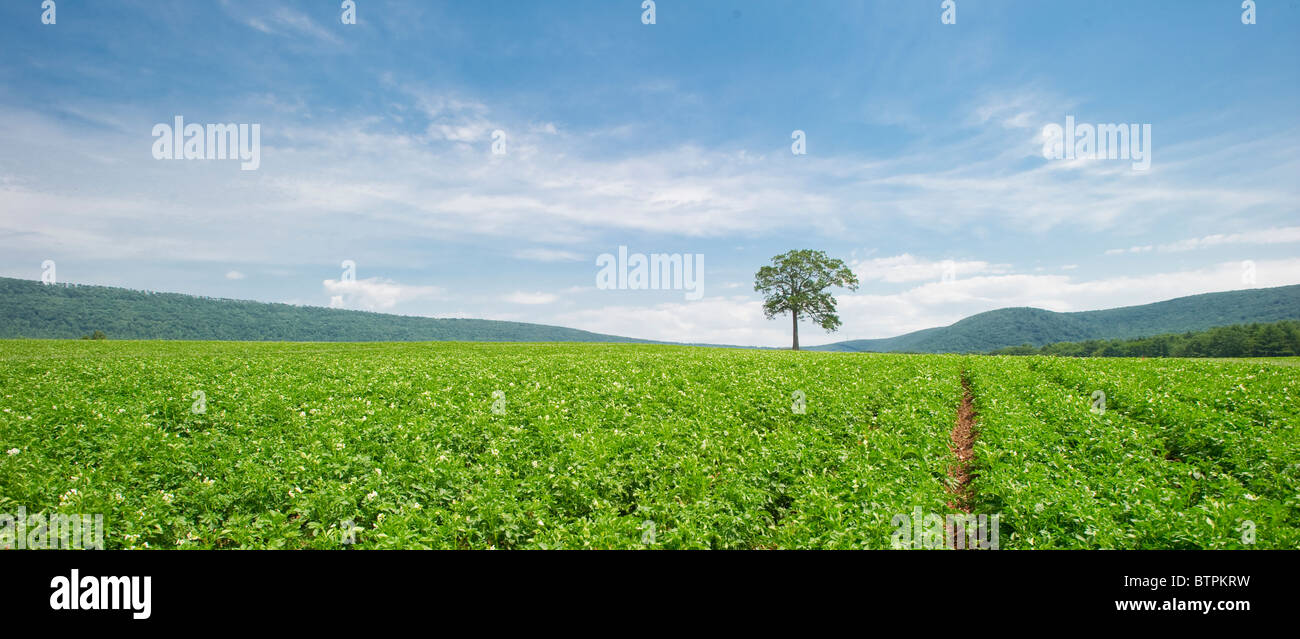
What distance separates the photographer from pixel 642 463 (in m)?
11.0

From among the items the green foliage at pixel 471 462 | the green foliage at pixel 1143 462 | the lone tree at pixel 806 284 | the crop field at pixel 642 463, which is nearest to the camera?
the green foliage at pixel 1143 462

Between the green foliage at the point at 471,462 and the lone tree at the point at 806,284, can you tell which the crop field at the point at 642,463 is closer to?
the green foliage at the point at 471,462

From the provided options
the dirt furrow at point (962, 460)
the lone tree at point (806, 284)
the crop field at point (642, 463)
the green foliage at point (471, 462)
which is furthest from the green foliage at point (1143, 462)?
the lone tree at point (806, 284)

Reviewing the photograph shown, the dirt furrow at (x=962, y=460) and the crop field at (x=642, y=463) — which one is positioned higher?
the crop field at (x=642, y=463)

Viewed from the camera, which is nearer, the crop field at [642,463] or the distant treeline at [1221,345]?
the crop field at [642,463]

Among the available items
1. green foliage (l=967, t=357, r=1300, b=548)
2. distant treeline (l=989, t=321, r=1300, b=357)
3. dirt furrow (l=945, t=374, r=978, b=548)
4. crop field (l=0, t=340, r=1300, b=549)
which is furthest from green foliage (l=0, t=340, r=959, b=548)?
distant treeline (l=989, t=321, r=1300, b=357)

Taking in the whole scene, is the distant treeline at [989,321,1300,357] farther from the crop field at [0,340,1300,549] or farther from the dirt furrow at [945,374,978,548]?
the crop field at [0,340,1300,549]

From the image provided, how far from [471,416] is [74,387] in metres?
17.5

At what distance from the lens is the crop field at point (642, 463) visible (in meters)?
8.00

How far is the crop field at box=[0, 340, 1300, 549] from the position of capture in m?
8.00

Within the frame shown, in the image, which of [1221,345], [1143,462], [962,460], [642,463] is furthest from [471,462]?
[1221,345]
